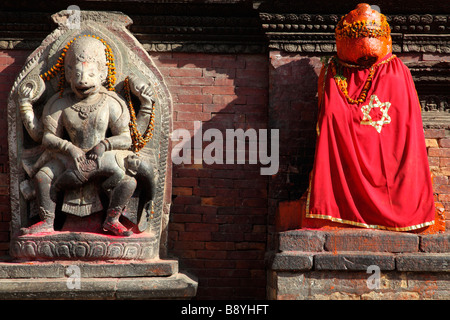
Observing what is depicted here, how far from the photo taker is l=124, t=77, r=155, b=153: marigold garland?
5336 mm

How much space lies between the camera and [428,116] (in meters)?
5.87

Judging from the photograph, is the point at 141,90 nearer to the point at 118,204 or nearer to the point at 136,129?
the point at 136,129

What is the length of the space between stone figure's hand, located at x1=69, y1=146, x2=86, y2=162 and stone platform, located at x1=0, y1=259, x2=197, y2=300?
2.66ft

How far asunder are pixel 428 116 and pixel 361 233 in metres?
1.62

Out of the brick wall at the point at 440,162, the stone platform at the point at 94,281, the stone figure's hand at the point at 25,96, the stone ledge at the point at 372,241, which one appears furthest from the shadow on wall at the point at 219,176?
the brick wall at the point at 440,162

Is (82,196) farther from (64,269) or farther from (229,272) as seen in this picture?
(229,272)

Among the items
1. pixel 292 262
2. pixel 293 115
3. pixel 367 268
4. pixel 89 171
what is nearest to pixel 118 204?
pixel 89 171

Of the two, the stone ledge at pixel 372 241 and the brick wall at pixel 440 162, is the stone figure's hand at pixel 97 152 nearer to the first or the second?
the stone ledge at pixel 372 241

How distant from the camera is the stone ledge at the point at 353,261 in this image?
4.71 meters

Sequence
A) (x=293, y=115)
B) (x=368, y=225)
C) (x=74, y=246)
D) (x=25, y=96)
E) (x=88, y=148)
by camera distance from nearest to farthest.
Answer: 1. (x=368, y=225)
2. (x=74, y=246)
3. (x=88, y=148)
4. (x=25, y=96)
5. (x=293, y=115)

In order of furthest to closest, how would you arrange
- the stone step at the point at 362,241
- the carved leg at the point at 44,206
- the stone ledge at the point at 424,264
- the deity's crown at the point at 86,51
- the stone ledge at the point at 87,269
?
the deity's crown at the point at 86,51 < the carved leg at the point at 44,206 < the stone ledge at the point at 87,269 < the stone step at the point at 362,241 < the stone ledge at the point at 424,264

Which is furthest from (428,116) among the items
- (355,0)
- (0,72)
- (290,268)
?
(0,72)

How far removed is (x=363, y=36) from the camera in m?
5.12

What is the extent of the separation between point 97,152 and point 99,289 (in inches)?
41.6
